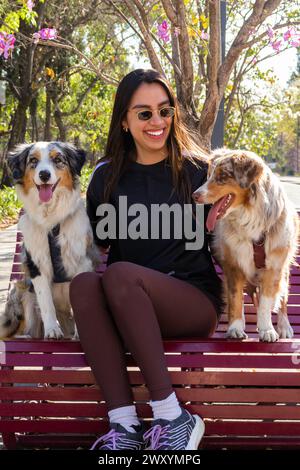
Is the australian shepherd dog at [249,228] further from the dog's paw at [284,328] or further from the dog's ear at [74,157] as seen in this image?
the dog's ear at [74,157]

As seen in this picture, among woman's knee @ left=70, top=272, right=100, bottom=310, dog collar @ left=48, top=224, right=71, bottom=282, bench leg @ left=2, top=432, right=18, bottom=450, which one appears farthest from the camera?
dog collar @ left=48, top=224, right=71, bottom=282

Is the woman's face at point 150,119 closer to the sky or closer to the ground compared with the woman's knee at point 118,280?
closer to the sky

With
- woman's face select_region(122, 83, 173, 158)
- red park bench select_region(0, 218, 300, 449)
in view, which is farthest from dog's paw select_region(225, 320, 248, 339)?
woman's face select_region(122, 83, 173, 158)

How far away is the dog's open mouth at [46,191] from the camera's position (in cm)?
342

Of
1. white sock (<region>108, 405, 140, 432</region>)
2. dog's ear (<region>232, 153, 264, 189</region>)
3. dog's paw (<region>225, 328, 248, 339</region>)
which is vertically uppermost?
dog's ear (<region>232, 153, 264, 189</region>)

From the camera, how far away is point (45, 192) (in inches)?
135

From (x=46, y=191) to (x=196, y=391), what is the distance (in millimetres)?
1317

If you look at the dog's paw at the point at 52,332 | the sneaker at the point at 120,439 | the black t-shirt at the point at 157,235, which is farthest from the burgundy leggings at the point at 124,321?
the dog's paw at the point at 52,332

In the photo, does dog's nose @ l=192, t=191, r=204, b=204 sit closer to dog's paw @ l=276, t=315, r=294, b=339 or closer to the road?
dog's paw @ l=276, t=315, r=294, b=339

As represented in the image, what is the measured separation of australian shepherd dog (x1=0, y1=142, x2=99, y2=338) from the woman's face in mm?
409

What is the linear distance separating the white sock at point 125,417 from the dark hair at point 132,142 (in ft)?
3.71

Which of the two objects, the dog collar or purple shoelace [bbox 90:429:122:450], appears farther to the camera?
the dog collar

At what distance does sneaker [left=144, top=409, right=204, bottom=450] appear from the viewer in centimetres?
263
